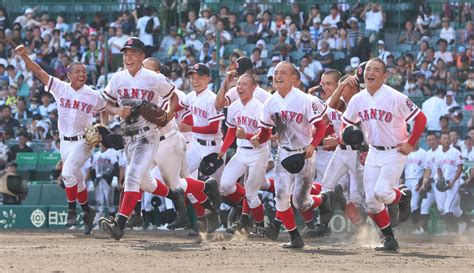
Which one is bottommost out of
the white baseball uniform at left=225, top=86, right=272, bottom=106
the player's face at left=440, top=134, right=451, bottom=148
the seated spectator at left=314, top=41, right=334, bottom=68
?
the player's face at left=440, top=134, right=451, bottom=148

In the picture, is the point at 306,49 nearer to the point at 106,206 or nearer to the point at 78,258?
the point at 106,206

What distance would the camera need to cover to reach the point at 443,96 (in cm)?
2098

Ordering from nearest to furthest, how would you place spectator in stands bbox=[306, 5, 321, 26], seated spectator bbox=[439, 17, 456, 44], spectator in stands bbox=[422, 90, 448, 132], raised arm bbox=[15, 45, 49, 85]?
raised arm bbox=[15, 45, 49, 85] → spectator in stands bbox=[422, 90, 448, 132] → seated spectator bbox=[439, 17, 456, 44] → spectator in stands bbox=[306, 5, 321, 26]

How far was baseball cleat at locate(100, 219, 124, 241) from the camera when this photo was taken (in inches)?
518

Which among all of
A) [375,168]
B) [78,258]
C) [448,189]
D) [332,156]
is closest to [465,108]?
[448,189]

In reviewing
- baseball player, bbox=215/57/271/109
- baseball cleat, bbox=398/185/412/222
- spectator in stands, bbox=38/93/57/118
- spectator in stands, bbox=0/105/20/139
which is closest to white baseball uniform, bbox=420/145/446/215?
Answer: baseball player, bbox=215/57/271/109

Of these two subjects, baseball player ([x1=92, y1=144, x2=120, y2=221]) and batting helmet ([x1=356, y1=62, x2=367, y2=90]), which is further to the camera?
baseball player ([x1=92, y1=144, x2=120, y2=221])

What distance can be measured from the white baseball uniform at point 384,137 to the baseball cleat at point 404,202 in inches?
37.6

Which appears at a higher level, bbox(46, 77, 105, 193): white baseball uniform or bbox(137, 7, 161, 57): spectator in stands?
bbox(137, 7, 161, 57): spectator in stands

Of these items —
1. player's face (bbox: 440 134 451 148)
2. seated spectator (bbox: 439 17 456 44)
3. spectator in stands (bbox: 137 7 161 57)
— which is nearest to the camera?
player's face (bbox: 440 134 451 148)

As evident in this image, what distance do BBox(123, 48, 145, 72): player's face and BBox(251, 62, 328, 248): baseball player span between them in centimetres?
159

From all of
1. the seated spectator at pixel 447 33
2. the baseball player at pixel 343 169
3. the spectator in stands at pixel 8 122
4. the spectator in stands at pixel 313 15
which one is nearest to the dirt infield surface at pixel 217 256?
the baseball player at pixel 343 169

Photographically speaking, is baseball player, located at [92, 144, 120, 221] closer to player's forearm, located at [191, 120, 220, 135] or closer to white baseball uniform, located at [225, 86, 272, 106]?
player's forearm, located at [191, 120, 220, 135]

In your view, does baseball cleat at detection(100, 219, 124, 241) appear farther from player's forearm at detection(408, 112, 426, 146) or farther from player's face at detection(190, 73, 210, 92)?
player's forearm at detection(408, 112, 426, 146)
